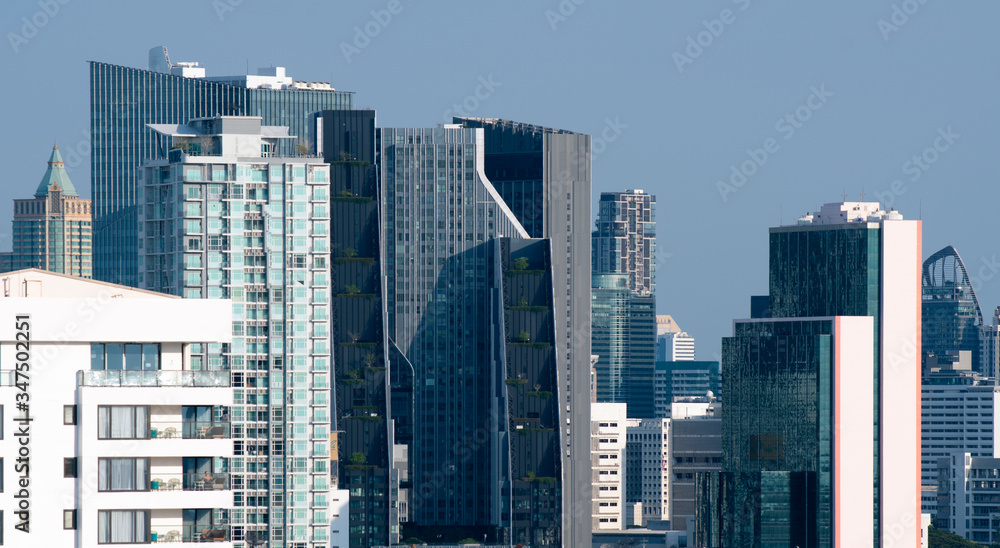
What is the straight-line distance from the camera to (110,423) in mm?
78500

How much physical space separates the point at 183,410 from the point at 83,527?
6.06 metres

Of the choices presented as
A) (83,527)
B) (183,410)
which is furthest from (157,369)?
(83,527)

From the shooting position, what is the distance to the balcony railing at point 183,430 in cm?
7969

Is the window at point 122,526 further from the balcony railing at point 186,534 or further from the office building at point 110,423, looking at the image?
the balcony railing at point 186,534

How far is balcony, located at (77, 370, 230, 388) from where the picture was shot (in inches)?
3083

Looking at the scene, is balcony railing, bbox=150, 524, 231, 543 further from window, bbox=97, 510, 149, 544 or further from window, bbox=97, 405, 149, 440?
window, bbox=97, 405, 149, 440

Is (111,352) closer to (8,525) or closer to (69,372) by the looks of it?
(69,372)

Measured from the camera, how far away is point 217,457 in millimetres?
80812

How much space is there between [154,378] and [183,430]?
2454mm

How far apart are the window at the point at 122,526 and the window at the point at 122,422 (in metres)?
2.88

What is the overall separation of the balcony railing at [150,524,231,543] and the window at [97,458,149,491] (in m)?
1.87

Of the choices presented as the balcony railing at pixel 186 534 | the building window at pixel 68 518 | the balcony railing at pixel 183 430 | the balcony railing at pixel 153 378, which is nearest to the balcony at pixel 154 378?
the balcony railing at pixel 153 378

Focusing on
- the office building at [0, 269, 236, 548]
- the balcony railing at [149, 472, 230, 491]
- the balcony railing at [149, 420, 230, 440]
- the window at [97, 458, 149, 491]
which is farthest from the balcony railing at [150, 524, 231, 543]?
the balcony railing at [149, 420, 230, 440]

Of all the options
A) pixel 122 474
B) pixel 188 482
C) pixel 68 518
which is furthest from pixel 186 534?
pixel 68 518
